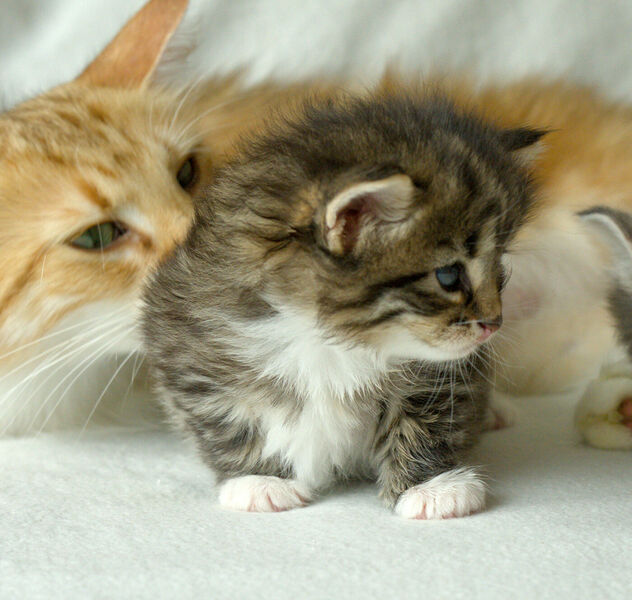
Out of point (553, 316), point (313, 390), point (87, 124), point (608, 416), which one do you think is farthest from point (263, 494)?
point (553, 316)

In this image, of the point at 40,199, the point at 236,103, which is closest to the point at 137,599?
the point at 40,199

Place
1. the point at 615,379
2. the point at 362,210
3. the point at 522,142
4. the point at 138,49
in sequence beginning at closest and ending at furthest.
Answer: the point at 362,210 → the point at 522,142 → the point at 615,379 → the point at 138,49

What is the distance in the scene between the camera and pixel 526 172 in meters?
1.61

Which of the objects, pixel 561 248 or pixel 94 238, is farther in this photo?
pixel 561 248

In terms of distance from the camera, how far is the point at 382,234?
1358 millimetres

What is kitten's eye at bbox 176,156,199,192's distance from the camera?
1.95m

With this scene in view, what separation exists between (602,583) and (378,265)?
0.50 metres

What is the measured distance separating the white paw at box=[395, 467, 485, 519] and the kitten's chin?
20cm

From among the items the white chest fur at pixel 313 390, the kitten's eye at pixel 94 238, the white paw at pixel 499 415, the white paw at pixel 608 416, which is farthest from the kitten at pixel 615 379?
the kitten's eye at pixel 94 238

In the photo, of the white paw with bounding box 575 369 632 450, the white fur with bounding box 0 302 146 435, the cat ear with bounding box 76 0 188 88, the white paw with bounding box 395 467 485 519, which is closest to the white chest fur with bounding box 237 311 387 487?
the white paw with bounding box 395 467 485 519

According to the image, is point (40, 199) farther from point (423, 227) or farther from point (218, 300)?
point (423, 227)

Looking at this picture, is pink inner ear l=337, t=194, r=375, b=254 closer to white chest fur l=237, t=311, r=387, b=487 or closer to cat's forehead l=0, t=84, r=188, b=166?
white chest fur l=237, t=311, r=387, b=487

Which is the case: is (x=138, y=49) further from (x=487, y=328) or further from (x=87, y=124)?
(x=487, y=328)

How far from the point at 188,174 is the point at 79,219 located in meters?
0.30
